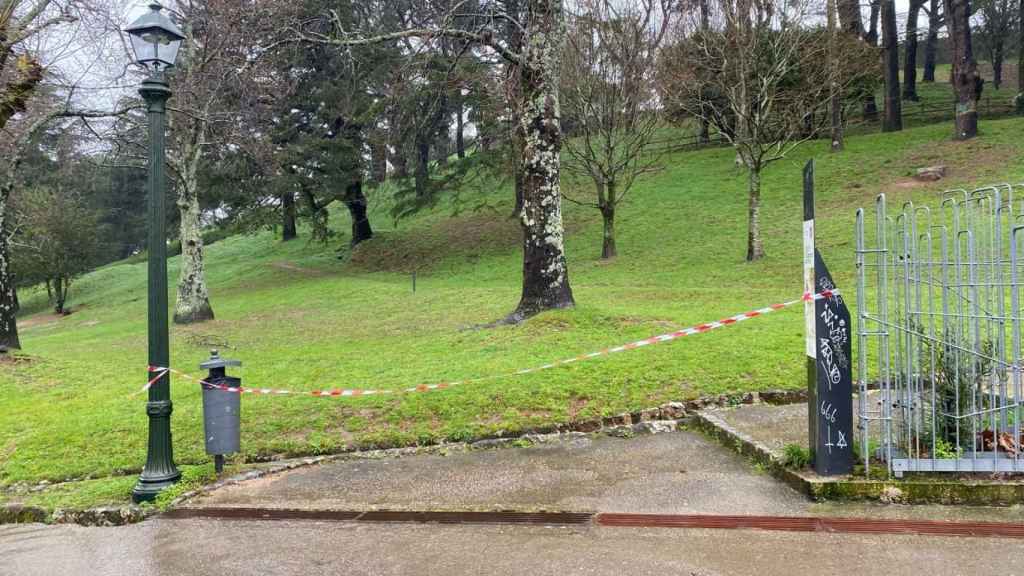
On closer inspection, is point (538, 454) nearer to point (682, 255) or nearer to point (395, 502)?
point (395, 502)

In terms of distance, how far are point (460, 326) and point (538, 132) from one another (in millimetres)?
4864

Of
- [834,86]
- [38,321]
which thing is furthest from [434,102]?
[38,321]

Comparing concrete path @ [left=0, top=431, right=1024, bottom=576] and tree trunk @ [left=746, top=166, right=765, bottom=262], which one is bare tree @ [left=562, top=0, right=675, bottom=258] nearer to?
tree trunk @ [left=746, top=166, right=765, bottom=262]

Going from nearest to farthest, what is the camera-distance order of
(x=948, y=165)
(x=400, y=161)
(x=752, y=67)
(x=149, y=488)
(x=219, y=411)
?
1. (x=149, y=488)
2. (x=219, y=411)
3. (x=752, y=67)
4. (x=400, y=161)
5. (x=948, y=165)

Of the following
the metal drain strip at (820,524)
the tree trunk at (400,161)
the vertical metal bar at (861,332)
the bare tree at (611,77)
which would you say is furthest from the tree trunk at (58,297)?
the vertical metal bar at (861,332)

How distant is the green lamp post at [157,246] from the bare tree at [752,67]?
61.7 ft

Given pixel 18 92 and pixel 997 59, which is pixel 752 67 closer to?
pixel 18 92

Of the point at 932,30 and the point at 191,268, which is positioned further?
the point at 932,30

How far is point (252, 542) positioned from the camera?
4.93 metres

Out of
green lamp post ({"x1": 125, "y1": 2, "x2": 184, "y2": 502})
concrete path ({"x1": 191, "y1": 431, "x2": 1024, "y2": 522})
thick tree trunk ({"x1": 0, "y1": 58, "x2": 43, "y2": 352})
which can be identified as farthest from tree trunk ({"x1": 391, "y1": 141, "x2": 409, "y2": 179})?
concrete path ({"x1": 191, "y1": 431, "x2": 1024, "y2": 522})

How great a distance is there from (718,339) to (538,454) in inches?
179

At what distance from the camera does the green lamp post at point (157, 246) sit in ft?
20.3

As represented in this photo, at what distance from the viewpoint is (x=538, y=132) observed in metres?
12.1

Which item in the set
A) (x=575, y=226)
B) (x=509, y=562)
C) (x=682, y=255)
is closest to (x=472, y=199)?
(x=575, y=226)
